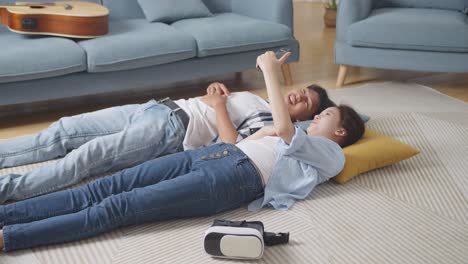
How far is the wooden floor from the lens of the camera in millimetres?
2742

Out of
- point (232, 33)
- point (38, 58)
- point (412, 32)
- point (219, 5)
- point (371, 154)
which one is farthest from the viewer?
point (219, 5)

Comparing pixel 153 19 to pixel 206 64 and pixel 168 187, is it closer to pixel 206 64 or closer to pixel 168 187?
pixel 206 64

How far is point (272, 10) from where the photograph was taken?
317cm

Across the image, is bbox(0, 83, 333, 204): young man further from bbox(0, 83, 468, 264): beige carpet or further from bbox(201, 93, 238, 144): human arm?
bbox(0, 83, 468, 264): beige carpet

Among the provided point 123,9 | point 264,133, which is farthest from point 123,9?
point 264,133

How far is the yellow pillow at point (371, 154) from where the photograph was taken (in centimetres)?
205

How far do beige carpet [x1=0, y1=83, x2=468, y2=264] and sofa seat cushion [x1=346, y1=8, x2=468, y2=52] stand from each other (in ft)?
2.92

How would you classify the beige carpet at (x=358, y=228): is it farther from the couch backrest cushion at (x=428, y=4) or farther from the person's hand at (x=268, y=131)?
the couch backrest cushion at (x=428, y=4)

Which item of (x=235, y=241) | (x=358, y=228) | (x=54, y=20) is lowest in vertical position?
(x=358, y=228)

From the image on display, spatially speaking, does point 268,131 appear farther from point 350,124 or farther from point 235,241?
point 235,241

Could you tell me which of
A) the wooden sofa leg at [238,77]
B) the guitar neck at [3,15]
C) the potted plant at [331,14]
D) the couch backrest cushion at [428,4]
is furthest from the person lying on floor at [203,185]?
the potted plant at [331,14]

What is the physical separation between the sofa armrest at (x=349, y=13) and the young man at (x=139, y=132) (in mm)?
1190

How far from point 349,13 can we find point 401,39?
36cm

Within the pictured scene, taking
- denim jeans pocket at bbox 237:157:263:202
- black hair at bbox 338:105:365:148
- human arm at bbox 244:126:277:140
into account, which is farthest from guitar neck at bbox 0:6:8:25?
black hair at bbox 338:105:365:148
